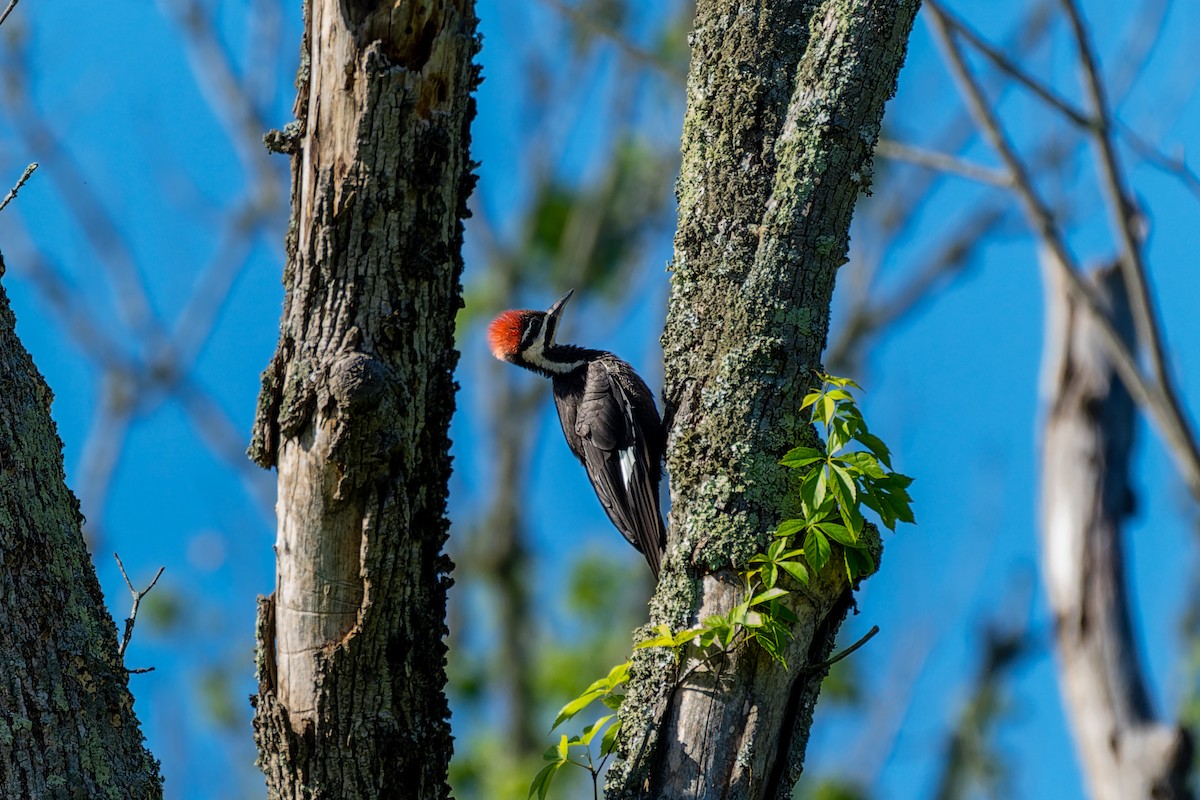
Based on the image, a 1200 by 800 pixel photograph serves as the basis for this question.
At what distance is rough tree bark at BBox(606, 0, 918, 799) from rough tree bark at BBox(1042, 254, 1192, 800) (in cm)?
264

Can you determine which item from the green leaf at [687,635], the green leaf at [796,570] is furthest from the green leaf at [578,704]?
the green leaf at [796,570]

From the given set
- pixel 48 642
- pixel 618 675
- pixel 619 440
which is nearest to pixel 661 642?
pixel 618 675

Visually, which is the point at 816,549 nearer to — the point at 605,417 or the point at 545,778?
the point at 545,778

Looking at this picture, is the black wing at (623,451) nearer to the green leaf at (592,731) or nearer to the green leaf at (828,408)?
the green leaf at (592,731)

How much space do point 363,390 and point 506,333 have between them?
10.1 ft

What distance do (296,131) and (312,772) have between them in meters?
1.29

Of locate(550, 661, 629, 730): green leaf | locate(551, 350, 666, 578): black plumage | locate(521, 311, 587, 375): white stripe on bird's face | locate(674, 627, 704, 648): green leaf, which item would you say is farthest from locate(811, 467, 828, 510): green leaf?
locate(521, 311, 587, 375): white stripe on bird's face

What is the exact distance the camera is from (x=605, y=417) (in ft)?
15.3

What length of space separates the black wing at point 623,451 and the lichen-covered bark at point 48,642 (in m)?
2.06

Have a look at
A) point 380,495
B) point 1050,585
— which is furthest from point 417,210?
point 1050,585

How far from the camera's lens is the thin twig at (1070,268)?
4.27m

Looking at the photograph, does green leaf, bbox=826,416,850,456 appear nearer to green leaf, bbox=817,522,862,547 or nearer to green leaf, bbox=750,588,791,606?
green leaf, bbox=817,522,862,547

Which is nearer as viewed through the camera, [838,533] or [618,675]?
[838,533]

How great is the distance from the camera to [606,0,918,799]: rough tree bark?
266cm
